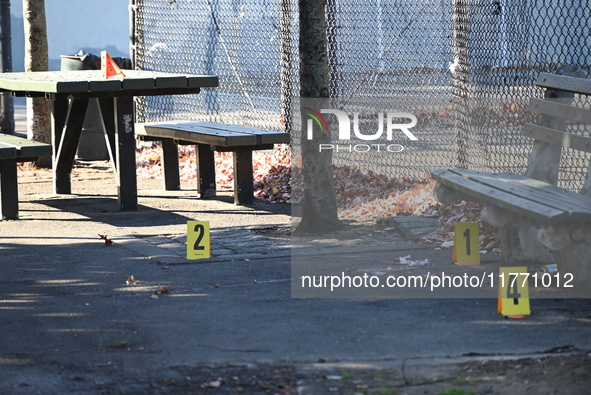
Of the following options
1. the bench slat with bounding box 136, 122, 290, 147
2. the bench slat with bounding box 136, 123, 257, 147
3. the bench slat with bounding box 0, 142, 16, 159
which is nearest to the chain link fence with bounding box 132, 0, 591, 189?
the bench slat with bounding box 136, 122, 290, 147

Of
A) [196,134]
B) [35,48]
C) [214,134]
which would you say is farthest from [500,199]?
[35,48]

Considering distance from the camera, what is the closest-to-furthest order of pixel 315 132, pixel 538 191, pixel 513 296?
pixel 513 296 → pixel 538 191 → pixel 315 132

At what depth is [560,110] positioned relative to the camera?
5.88 m

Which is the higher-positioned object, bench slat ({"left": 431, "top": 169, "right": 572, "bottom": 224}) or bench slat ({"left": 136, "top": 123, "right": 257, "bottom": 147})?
bench slat ({"left": 136, "top": 123, "right": 257, "bottom": 147})

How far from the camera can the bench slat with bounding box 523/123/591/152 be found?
219 inches

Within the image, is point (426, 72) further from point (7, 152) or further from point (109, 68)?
point (7, 152)

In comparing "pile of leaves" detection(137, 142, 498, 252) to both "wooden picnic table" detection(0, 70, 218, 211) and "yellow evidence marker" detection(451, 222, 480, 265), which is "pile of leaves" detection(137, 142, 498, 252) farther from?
"wooden picnic table" detection(0, 70, 218, 211)

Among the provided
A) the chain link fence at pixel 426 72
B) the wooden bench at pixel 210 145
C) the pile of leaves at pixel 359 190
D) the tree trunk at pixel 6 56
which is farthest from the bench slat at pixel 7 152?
the tree trunk at pixel 6 56

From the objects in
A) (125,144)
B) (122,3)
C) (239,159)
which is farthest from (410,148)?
(122,3)

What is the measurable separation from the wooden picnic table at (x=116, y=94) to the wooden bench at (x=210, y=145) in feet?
1.51

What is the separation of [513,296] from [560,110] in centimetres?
169

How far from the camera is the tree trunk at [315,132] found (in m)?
6.77

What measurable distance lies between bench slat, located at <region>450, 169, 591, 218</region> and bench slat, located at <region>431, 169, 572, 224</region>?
5 centimetres

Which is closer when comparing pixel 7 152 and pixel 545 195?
pixel 545 195
